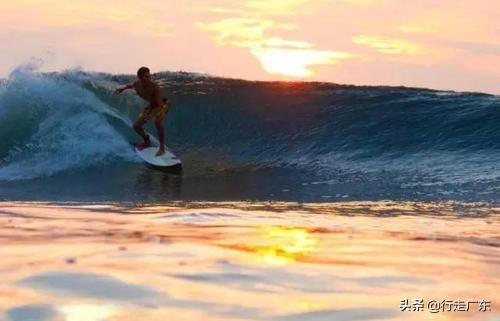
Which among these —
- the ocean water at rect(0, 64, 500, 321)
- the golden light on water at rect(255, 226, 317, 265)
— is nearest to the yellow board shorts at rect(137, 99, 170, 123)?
the ocean water at rect(0, 64, 500, 321)

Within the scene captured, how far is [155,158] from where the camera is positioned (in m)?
10.8

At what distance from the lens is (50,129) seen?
475 inches

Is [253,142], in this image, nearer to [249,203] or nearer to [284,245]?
[249,203]

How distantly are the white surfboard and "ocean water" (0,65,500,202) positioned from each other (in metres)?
0.20

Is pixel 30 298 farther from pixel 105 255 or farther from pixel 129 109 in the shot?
pixel 129 109

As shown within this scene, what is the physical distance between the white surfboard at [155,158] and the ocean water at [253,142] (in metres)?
0.20

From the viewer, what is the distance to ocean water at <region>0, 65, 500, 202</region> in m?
9.23

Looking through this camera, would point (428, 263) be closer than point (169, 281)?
No

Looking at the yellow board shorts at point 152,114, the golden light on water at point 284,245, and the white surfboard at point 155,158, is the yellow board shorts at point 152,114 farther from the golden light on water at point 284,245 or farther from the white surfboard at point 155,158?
the golden light on water at point 284,245

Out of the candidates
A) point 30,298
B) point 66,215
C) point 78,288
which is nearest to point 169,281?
point 78,288

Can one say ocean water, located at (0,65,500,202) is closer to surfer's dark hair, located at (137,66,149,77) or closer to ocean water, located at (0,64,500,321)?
ocean water, located at (0,64,500,321)

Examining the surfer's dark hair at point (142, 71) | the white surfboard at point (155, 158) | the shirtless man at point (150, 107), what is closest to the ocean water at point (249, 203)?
the white surfboard at point (155, 158)

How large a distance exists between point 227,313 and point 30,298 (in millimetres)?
739

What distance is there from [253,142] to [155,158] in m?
3.22
